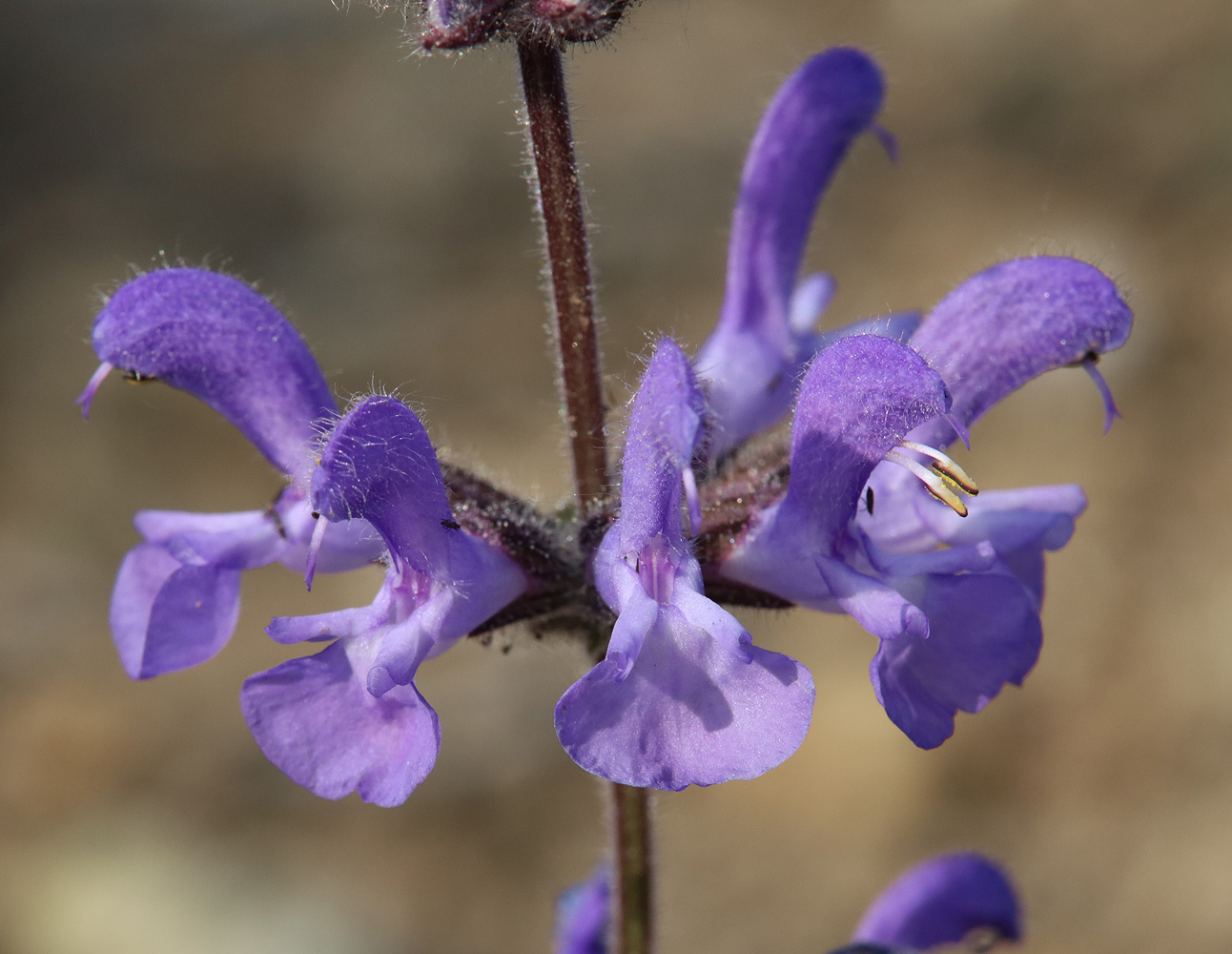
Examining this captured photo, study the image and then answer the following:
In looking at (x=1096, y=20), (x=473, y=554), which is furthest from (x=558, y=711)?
(x=1096, y=20)

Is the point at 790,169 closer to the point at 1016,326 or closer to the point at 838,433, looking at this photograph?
the point at 1016,326

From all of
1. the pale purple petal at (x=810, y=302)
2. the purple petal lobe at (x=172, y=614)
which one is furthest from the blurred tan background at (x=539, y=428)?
the purple petal lobe at (x=172, y=614)

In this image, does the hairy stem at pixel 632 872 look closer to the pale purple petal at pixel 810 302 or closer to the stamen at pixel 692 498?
the stamen at pixel 692 498

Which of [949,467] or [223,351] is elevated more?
[223,351]

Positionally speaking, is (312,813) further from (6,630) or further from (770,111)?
(770,111)

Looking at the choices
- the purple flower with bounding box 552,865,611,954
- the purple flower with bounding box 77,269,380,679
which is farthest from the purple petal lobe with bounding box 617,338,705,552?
the purple flower with bounding box 552,865,611,954

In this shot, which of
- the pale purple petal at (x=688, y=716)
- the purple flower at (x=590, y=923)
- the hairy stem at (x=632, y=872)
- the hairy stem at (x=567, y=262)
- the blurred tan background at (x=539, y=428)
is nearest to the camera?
the pale purple petal at (x=688, y=716)

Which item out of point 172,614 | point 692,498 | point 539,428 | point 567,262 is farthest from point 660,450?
point 539,428
